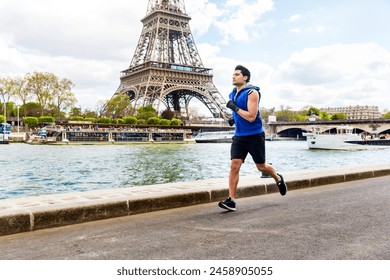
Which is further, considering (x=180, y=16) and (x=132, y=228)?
(x=180, y=16)

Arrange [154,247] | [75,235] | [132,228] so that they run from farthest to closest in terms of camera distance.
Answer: [132,228]
[75,235]
[154,247]

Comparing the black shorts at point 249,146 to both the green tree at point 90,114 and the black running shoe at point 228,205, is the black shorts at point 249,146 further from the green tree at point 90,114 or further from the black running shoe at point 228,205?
the green tree at point 90,114

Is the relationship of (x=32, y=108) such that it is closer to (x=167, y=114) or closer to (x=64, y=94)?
(x=64, y=94)

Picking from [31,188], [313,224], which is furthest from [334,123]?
[313,224]

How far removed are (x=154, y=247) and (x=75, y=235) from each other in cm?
91

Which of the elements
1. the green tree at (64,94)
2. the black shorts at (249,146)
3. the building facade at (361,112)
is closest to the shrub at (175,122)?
the green tree at (64,94)

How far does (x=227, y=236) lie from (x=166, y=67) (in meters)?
66.0

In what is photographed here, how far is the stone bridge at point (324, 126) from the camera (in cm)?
7094

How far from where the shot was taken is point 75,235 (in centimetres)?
387

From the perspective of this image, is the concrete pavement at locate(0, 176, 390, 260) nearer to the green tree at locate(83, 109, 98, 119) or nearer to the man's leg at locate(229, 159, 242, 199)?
the man's leg at locate(229, 159, 242, 199)

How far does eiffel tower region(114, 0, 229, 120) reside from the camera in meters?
67.2

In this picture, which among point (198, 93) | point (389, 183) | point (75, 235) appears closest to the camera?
point (75, 235)

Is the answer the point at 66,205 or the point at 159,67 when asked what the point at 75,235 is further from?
the point at 159,67

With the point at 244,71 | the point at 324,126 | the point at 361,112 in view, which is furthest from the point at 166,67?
the point at 361,112
